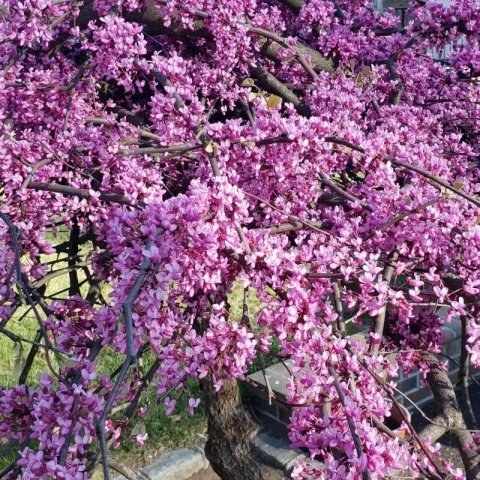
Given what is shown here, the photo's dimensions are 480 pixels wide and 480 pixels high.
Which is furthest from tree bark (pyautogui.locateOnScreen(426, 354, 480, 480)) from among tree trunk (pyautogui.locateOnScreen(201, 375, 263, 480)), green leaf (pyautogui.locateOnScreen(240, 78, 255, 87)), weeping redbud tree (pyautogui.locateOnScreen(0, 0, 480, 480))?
green leaf (pyautogui.locateOnScreen(240, 78, 255, 87))

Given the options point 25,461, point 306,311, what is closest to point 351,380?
point 306,311

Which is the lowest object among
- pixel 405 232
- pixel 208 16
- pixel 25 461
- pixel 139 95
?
pixel 25 461

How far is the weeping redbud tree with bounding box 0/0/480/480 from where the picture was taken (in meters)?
1.41

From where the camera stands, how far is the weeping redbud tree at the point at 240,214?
4.63 feet

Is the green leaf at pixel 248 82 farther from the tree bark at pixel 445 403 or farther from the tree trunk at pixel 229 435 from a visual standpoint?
the tree trunk at pixel 229 435

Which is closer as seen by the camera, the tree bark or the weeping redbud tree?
the weeping redbud tree

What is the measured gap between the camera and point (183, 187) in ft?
7.22

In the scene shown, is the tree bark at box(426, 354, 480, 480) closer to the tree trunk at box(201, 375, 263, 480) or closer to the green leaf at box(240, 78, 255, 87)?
the tree trunk at box(201, 375, 263, 480)

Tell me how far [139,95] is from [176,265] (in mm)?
1685

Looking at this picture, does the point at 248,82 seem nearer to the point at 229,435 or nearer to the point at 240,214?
the point at 240,214

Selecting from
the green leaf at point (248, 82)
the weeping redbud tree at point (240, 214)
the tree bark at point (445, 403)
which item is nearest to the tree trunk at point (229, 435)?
the weeping redbud tree at point (240, 214)

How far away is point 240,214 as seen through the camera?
58.6 inches

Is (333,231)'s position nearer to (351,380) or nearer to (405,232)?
(405,232)

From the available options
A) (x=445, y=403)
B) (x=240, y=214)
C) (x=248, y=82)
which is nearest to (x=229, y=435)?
(x=445, y=403)
